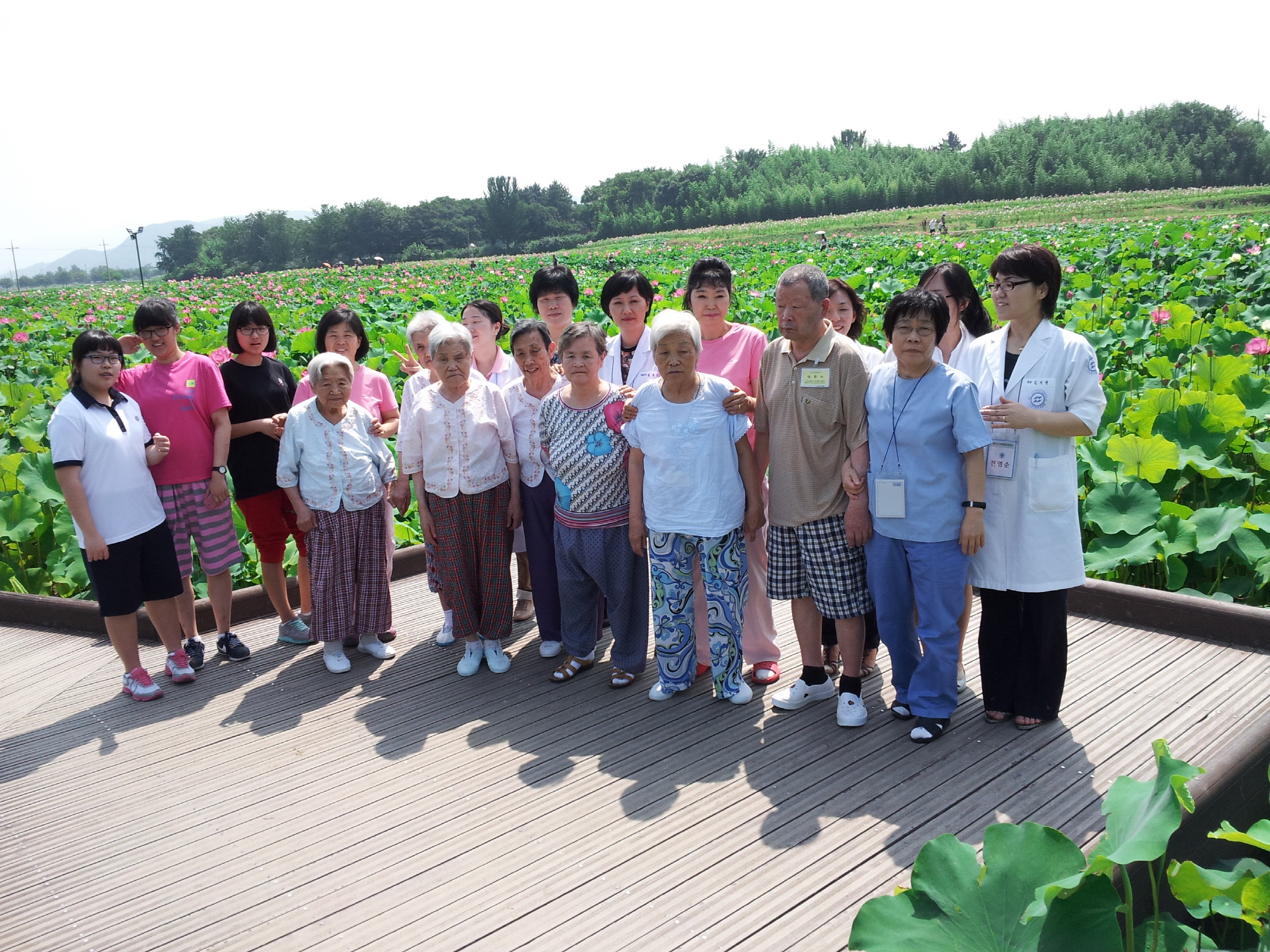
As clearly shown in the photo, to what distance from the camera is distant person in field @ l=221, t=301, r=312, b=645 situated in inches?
171

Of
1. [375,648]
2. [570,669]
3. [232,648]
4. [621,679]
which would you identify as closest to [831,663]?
[621,679]

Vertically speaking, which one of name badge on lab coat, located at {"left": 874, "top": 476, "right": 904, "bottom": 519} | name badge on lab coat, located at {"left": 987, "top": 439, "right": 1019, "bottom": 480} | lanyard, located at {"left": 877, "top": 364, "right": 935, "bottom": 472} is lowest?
name badge on lab coat, located at {"left": 874, "top": 476, "right": 904, "bottom": 519}

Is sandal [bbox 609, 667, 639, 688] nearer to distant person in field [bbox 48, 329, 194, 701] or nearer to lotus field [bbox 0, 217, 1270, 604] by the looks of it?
distant person in field [bbox 48, 329, 194, 701]

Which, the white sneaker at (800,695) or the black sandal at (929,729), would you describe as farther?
the white sneaker at (800,695)

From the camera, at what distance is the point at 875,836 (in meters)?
2.73

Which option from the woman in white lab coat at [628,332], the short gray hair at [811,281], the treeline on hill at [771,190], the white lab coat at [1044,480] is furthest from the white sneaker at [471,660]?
the treeline on hill at [771,190]

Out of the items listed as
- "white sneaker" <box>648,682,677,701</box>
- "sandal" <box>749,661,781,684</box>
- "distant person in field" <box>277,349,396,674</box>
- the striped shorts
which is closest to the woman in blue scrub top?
"sandal" <box>749,661,781,684</box>

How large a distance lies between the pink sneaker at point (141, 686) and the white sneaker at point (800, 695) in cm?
267

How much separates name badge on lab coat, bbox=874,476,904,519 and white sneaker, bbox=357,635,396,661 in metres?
2.43

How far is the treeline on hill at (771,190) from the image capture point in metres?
57.8

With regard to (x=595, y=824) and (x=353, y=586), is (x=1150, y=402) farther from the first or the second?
(x=353, y=586)

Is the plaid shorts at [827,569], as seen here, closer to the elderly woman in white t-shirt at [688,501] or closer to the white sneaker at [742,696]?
the elderly woman in white t-shirt at [688,501]

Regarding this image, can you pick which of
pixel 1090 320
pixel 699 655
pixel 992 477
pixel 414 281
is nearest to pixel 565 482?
pixel 699 655

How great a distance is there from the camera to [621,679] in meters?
3.85
